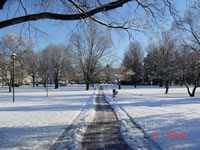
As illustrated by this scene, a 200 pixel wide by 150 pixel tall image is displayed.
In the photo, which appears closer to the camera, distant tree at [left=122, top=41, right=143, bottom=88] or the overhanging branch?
the overhanging branch

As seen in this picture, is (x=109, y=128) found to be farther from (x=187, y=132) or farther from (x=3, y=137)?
(x=3, y=137)

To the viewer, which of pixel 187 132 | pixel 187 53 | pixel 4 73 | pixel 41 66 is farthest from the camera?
pixel 41 66

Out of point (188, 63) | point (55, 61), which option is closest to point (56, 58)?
point (55, 61)

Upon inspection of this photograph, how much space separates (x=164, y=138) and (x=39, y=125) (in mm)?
5659

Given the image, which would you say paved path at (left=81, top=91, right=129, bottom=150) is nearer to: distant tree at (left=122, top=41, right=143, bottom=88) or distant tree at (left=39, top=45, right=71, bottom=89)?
distant tree at (left=39, top=45, right=71, bottom=89)

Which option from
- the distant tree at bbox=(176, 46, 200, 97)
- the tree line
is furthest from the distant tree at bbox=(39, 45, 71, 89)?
the distant tree at bbox=(176, 46, 200, 97)

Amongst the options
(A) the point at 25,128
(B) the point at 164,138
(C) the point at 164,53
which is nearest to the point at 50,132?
(A) the point at 25,128

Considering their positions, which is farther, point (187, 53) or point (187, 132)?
point (187, 53)

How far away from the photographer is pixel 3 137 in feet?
35.1
